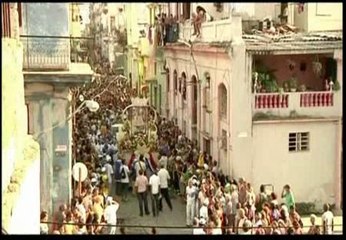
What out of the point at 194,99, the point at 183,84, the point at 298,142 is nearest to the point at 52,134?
the point at 298,142

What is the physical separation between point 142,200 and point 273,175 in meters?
2.91

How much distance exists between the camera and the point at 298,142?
460 inches

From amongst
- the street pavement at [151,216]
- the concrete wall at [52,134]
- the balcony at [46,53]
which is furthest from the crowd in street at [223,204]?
the balcony at [46,53]

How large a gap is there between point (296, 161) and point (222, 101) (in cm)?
155

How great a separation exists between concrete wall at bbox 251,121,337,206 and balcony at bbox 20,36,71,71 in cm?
386

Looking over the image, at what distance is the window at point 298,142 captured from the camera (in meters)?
11.6

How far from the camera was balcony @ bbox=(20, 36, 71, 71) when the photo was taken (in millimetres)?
8336

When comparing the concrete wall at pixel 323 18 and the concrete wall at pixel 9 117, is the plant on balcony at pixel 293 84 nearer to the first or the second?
the concrete wall at pixel 323 18

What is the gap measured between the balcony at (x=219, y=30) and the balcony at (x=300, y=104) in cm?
95

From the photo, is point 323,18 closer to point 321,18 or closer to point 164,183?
point 321,18

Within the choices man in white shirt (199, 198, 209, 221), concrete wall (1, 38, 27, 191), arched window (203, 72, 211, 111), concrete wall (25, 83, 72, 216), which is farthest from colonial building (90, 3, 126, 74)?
concrete wall (1, 38, 27, 191)
